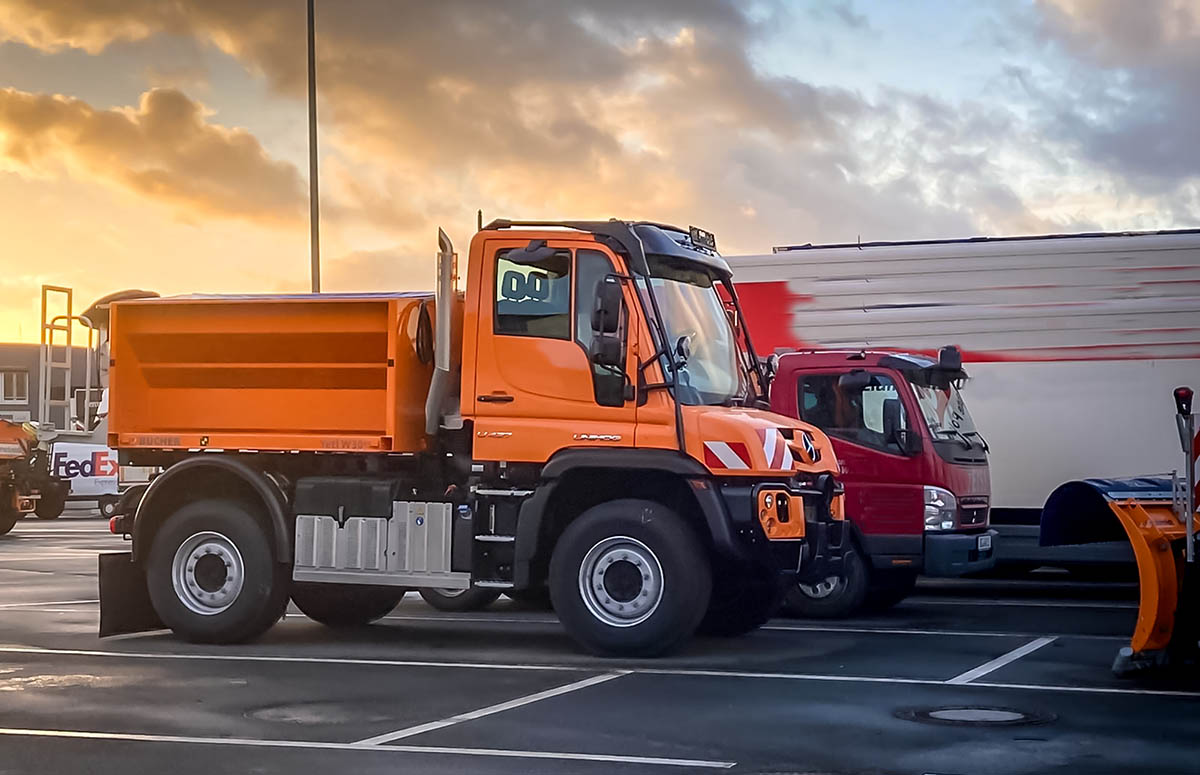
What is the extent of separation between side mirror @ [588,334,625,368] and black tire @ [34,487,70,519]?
25.1m

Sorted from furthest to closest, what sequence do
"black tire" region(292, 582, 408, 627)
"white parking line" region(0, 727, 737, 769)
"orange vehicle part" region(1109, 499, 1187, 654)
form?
"black tire" region(292, 582, 408, 627) < "orange vehicle part" region(1109, 499, 1187, 654) < "white parking line" region(0, 727, 737, 769)

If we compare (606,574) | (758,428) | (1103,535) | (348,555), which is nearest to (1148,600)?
(1103,535)

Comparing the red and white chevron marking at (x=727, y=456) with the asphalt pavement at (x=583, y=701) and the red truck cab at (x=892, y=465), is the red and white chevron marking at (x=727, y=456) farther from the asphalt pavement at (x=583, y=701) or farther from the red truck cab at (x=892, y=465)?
the red truck cab at (x=892, y=465)

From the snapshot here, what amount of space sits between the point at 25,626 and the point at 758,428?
6.52m

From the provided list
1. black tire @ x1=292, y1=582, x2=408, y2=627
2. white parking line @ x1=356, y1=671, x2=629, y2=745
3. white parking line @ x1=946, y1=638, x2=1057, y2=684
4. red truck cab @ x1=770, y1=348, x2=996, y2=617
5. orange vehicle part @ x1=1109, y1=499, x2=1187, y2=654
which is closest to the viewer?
white parking line @ x1=356, y1=671, x2=629, y2=745

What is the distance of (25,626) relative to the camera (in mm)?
13758

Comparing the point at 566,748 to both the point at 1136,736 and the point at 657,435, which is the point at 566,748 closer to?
the point at 1136,736

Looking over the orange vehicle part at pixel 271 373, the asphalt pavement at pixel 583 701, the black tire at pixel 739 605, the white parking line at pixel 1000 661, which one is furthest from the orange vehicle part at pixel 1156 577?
the orange vehicle part at pixel 271 373

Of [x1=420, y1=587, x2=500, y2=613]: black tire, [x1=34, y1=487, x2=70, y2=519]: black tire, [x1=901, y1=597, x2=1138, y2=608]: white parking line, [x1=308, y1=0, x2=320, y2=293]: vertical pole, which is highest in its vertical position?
[x1=308, y1=0, x2=320, y2=293]: vertical pole

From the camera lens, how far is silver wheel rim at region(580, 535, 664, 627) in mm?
11375

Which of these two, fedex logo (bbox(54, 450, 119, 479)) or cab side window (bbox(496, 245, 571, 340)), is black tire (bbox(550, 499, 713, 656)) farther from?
fedex logo (bbox(54, 450, 119, 479))

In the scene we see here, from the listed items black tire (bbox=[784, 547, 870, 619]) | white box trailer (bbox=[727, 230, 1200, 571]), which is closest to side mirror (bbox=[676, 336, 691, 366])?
black tire (bbox=[784, 547, 870, 619])

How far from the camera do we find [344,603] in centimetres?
1400

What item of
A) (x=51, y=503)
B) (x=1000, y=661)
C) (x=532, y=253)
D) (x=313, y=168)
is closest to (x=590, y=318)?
(x=532, y=253)
